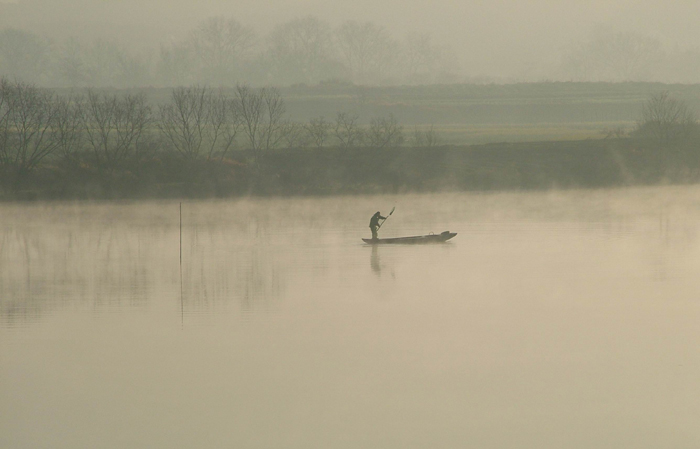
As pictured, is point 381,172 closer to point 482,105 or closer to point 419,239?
point 419,239

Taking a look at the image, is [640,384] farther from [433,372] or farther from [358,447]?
[358,447]

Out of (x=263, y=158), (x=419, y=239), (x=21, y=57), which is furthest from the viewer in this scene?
(x=21, y=57)

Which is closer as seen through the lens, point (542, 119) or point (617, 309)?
point (617, 309)

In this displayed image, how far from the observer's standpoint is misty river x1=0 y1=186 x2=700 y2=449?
15.6 metres

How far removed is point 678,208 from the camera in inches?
2766

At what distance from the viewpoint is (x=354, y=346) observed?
2098 centimetres

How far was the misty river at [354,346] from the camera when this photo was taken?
1559cm

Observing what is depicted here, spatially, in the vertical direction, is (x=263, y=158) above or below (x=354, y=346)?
above

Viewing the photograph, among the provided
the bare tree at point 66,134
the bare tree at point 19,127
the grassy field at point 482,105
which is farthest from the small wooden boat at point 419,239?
the grassy field at point 482,105

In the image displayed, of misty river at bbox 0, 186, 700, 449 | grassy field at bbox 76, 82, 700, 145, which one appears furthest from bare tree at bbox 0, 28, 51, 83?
misty river at bbox 0, 186, 700, 449

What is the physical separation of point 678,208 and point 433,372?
55.5 m

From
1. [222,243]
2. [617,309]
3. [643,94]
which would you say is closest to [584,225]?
[222,243]

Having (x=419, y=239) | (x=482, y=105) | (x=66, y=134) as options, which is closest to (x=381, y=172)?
(x=66, y=134)

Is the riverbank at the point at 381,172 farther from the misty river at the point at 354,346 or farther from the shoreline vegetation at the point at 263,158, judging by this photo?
the misty river at the point at 354,346
